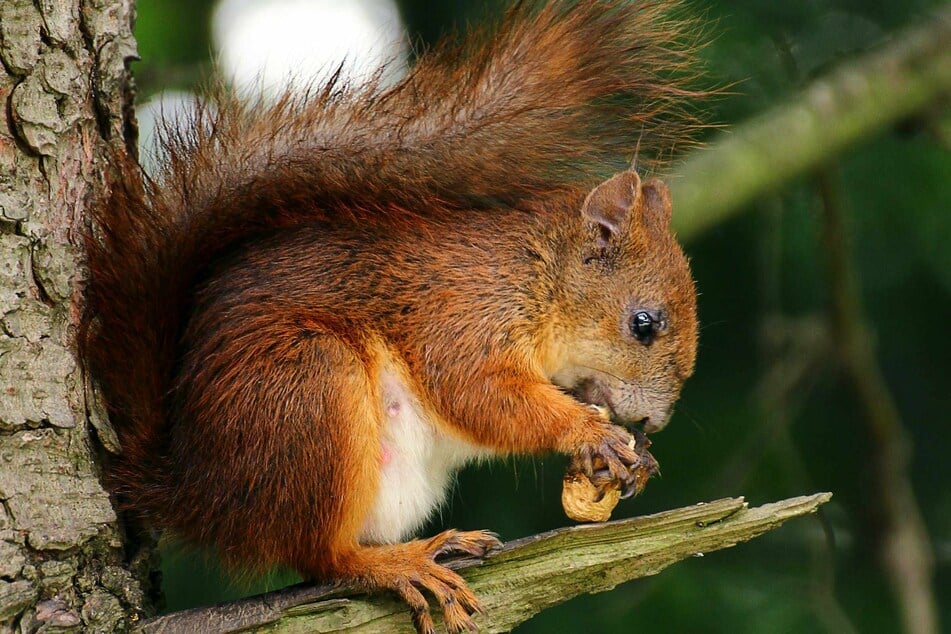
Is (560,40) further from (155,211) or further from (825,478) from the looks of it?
(825,478)

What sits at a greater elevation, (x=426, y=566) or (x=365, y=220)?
(x=365, y=220)

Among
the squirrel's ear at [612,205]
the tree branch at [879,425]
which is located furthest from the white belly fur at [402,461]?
the tree branch at [879,425]

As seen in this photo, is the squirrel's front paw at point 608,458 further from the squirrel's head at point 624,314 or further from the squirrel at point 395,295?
the squirrel's head at point 624,314

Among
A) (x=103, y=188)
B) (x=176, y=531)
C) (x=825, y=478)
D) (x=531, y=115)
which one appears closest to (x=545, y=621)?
(x=825, y=478)

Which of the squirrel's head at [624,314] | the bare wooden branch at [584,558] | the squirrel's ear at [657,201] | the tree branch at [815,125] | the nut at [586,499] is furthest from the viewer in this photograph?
the tree branch at [815,125]

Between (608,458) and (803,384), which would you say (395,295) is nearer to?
(608,458)

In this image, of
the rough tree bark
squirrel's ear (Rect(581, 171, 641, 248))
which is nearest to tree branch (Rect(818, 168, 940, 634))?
squirrel's ear (Rect(581, 171, 641, 248))
